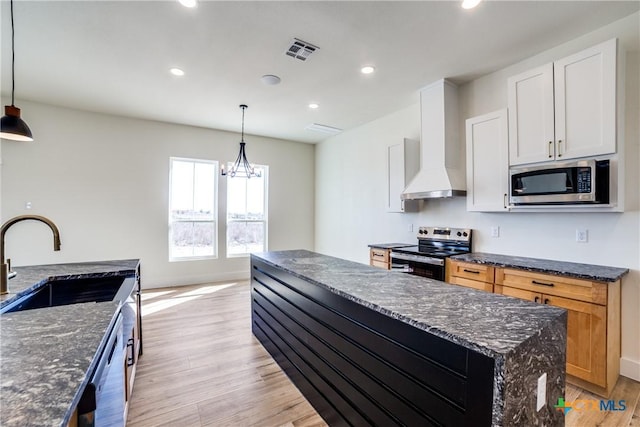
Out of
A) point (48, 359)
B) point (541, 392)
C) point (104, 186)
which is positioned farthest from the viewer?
point (104, 186)

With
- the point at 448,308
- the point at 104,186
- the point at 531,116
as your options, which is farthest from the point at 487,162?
the point at 104,186

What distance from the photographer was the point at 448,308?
126 centimetres

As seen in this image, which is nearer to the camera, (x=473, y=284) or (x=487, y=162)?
(x=473, y=284)

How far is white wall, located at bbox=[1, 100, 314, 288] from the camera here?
4.30m

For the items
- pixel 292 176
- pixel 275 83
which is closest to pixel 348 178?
pixel 292 176

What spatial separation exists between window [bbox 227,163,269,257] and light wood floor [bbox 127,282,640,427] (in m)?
2.43

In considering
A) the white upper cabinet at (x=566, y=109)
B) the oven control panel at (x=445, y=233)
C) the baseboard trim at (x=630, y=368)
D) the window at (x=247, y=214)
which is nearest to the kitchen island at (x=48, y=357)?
the white upper cabinet at (x=566, y=109)

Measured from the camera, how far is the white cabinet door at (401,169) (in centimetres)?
412

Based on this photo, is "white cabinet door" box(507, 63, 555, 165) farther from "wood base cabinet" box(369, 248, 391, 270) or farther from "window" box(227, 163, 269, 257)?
"window" box(227, 163, 269, 257)

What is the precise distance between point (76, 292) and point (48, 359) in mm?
1525

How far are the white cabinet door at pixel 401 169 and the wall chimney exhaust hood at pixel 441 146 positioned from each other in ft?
1.24

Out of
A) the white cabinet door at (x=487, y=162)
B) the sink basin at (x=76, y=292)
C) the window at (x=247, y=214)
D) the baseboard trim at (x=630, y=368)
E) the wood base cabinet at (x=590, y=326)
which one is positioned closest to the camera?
the sink basin at (x=76, y=292)

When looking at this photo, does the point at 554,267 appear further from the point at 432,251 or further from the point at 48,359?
the point at 48,359

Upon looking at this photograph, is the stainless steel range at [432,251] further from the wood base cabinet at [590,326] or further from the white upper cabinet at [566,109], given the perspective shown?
the white upper cabinet at [566,109]
